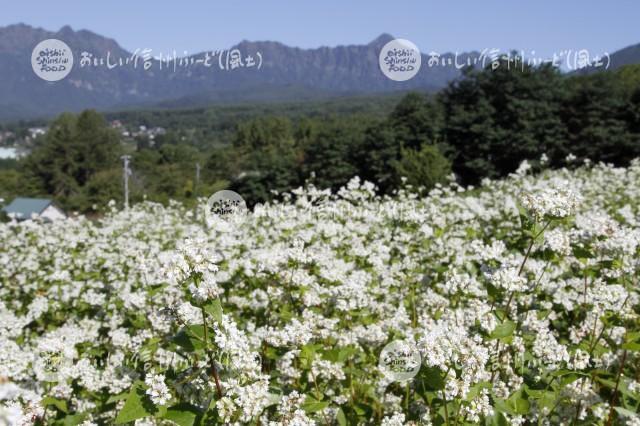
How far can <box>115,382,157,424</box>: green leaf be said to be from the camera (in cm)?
219

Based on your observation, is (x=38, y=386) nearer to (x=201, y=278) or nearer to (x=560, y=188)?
(x=201, y=278)

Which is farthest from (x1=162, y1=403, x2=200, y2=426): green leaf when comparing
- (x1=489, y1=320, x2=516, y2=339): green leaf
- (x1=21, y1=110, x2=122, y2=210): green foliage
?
(x1=21, y1=110, x2=122, y2=210): green foliage

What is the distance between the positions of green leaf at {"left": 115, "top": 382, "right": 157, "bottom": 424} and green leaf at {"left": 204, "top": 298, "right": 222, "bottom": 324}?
0.47 metres

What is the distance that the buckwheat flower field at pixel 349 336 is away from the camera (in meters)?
2.42

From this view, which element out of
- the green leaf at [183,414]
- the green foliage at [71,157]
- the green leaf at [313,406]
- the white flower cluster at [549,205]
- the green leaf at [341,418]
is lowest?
the green foliage at [71,157]

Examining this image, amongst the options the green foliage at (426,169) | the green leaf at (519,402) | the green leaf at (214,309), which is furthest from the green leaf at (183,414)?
the green foliage at (426,169)

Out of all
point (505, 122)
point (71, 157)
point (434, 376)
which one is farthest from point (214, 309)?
point (71, 157)

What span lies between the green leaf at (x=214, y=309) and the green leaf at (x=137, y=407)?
1.53ft

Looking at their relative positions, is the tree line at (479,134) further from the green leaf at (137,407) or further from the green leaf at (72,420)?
the green leaf at (137,407)

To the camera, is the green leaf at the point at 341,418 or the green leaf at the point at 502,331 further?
the green leaf at the point at 341,418

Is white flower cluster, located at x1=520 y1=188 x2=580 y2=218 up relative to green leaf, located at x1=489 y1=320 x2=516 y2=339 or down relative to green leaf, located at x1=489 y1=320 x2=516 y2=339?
up

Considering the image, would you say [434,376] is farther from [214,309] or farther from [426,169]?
[426,169]

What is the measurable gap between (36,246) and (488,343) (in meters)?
9.44

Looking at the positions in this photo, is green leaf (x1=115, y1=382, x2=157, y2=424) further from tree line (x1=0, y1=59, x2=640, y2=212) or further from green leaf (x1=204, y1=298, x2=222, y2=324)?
tree line (x1=0, y1=59, x2=640, y2=212)
